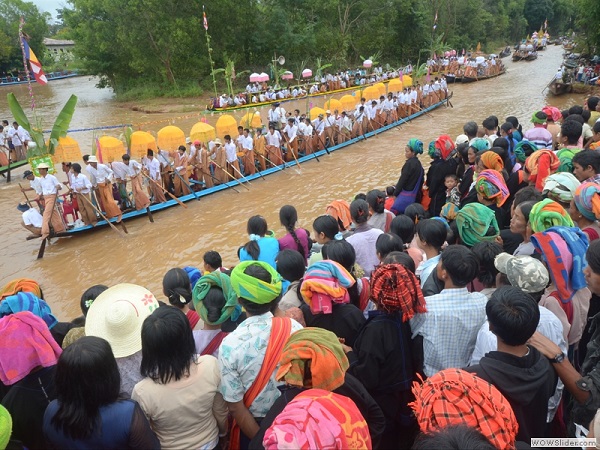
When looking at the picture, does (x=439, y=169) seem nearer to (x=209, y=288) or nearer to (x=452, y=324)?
(x=452, y=324)

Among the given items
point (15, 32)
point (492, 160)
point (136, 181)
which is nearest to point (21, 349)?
point (492, 160)

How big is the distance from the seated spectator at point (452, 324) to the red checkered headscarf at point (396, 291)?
6.4 inches

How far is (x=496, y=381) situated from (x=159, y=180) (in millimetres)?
8601

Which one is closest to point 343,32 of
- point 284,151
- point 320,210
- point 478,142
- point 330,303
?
point 284,151

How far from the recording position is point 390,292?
225cm

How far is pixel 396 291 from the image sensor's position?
224 centimetres

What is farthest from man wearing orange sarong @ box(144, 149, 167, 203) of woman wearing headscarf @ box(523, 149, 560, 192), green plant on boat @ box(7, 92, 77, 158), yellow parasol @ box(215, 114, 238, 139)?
woman wearing headscarf @ box(523, 149, 560, 192)

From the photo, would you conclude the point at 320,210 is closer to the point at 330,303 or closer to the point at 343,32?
the point at 330,303

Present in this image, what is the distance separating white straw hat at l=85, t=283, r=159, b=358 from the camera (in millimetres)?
2492

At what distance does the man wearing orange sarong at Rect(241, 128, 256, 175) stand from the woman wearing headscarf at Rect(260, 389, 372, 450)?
9796mm

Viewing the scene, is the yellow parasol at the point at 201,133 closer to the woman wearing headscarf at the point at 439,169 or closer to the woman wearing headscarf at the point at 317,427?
the woman wearing headscarf at the point at 439,169

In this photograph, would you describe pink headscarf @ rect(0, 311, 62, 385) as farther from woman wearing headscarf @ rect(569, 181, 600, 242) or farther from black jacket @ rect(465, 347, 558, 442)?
woman wearing headscarf @ rect(569, 181, 600, 242)

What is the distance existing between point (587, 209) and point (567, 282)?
38.9 inches

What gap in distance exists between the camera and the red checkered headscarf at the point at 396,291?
2238 millimetres
